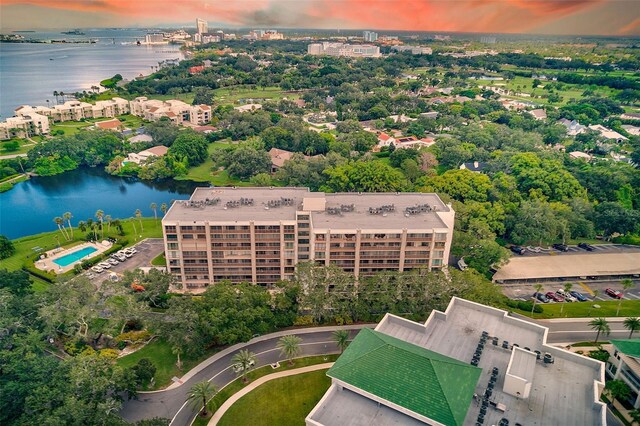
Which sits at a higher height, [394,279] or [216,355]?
[394,279]

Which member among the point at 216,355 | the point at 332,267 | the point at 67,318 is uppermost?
the point at 332,267

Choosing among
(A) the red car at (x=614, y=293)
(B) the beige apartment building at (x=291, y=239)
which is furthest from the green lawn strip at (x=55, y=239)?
(A) the red car at (x=614, y=293)

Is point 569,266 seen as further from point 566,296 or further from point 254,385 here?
point 254,385

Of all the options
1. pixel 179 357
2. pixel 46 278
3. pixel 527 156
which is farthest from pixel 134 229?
pixel 527 156

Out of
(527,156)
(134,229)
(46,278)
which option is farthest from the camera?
(527,156)

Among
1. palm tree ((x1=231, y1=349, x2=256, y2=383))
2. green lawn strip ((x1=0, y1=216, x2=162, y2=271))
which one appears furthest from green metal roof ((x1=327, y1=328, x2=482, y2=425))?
green lawn strip ((x1=0, y1=216, x2=162, y2=271))

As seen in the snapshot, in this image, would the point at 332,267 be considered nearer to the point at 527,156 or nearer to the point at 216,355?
the point at 216,355

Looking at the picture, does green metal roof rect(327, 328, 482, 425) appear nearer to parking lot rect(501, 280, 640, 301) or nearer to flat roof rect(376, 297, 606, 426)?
flat roof rect(376, 297, 606, 426)

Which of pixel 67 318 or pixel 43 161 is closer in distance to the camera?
pixel 67 318
